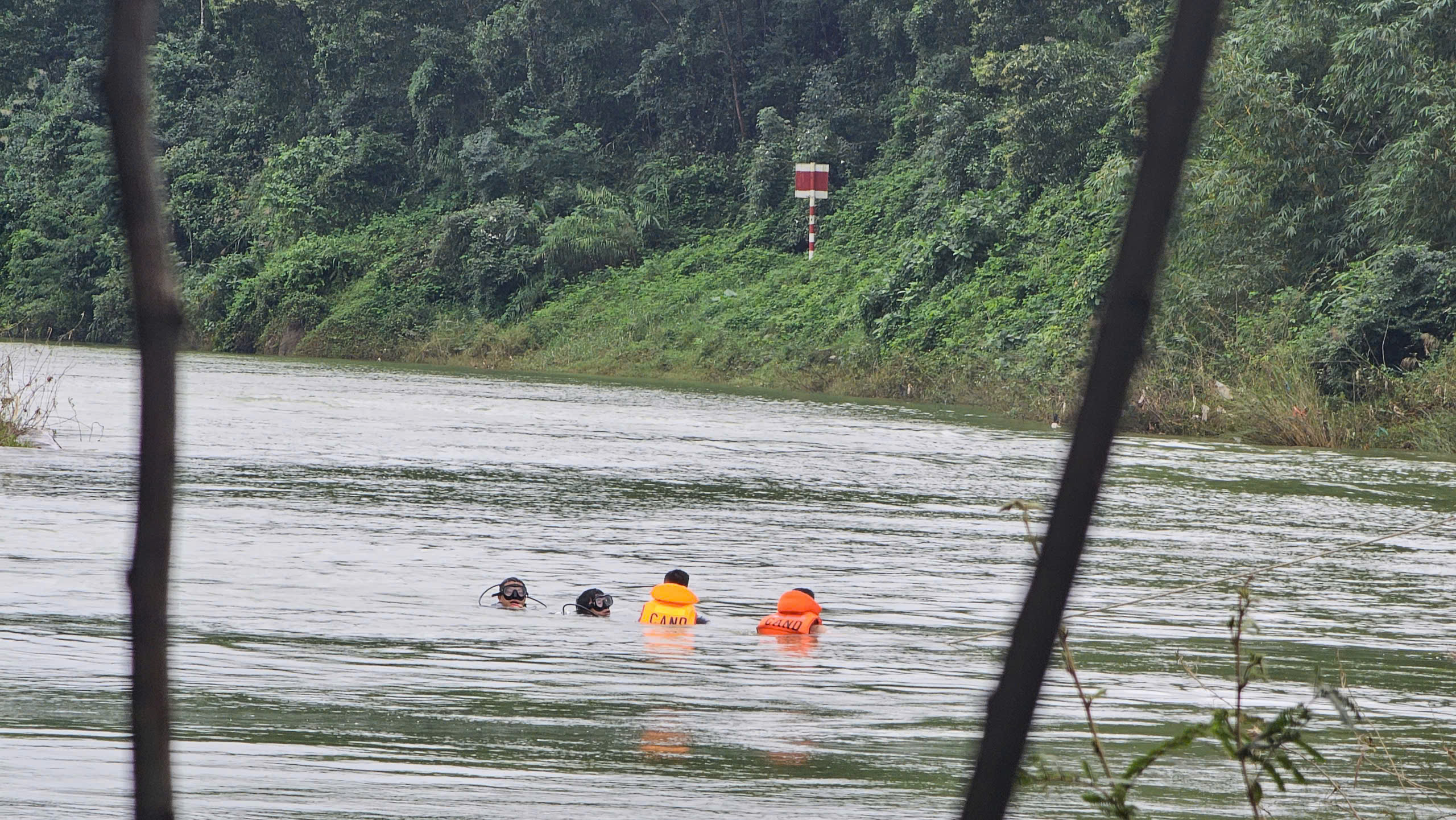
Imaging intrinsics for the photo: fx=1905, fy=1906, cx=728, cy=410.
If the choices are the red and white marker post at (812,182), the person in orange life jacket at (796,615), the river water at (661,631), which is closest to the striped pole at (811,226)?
the red and white marker post at (812,182)

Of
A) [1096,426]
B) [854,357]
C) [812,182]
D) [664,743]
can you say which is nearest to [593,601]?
[664,743]

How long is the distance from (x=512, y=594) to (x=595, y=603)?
1.51 ft

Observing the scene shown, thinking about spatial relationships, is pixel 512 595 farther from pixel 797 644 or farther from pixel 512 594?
pixel 797 644

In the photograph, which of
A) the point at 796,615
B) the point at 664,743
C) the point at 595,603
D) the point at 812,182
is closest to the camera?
the point at 664,743

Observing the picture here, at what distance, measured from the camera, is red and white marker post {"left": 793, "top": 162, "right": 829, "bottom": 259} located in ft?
127

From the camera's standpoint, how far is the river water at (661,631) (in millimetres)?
6301

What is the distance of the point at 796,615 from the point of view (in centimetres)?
970

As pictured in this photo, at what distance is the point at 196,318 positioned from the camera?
4369 centimetres

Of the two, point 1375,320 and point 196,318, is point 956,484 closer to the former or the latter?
point 1375,320

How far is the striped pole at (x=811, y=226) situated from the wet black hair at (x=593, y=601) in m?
27.9

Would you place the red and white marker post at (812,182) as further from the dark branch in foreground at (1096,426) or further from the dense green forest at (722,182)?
the dark branch in foreground at (1096,426)

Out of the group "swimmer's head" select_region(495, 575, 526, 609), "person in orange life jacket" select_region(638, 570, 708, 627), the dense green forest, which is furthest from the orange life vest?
the dense green forest

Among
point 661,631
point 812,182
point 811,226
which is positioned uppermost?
point 812,182

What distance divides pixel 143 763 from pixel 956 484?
16.8m
